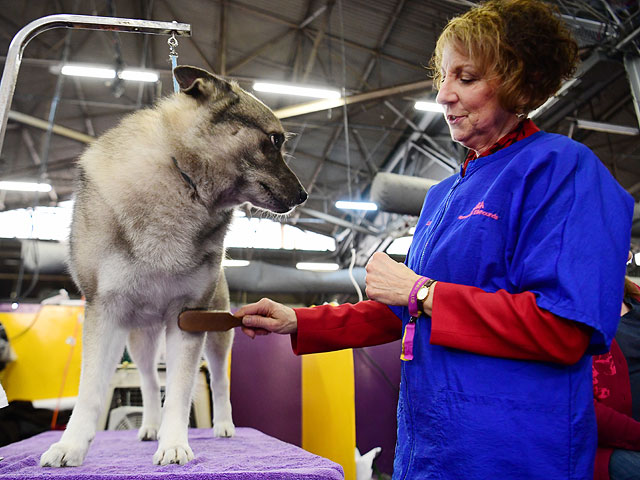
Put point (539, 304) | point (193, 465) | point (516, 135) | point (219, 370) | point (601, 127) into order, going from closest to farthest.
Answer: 1. point (539, 304)
2. point (516, 135)
3. point (193, 465)
4. point (219, 370)
5. point (601, 127)

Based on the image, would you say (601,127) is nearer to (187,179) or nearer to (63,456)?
(187,179)

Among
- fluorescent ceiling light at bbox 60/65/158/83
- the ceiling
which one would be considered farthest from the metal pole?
fluorescent ceiling light at bbox 60/65/158/83

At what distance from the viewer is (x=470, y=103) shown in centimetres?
106

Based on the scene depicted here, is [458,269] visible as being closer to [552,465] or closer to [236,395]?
[552,465]

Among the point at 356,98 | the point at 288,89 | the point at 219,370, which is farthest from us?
the point at 356,98

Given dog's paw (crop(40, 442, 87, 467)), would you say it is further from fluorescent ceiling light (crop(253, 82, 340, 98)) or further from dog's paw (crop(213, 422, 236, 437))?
fluorescent ceiling light (crop(253, 82, 340, 98))

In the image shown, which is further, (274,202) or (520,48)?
(274,202)

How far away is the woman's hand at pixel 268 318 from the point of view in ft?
4.15

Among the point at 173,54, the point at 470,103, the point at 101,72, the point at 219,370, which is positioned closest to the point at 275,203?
the point at 173,54

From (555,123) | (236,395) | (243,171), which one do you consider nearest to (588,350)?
(243,171)

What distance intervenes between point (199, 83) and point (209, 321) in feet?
2.43

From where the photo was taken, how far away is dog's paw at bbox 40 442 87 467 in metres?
1.12

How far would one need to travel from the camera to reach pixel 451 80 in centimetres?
108

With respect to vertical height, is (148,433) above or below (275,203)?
below
